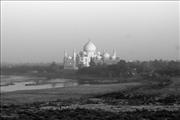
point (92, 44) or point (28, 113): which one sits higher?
point (92, 44)

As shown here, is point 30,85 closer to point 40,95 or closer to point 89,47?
point 40,95

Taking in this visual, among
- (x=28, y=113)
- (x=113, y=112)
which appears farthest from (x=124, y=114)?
(x=28, y=113)

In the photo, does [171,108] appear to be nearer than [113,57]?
Yes

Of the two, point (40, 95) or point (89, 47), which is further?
point (89, 47)

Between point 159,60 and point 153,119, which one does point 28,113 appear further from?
point 159,60

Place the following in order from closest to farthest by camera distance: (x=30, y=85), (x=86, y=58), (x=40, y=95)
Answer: (x=40, y=95), (x=30, y=85), (x=86, y=58)

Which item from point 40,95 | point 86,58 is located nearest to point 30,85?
point 40,95

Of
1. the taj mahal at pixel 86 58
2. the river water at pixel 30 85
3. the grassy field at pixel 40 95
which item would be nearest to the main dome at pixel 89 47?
the taj mahal at pixel 86 58

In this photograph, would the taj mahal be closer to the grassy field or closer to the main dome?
the main dome
